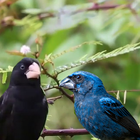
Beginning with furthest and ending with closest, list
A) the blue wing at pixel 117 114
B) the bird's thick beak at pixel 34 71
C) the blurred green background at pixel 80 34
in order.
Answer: the blurred green background at pixel 80 34 → the blue wing at pixel 117 114 → the bird's thick beak at pixel 34 71

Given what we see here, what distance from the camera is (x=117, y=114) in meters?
1.11

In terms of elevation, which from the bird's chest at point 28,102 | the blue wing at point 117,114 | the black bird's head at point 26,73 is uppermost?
Result: the black bird's head at point 26,73

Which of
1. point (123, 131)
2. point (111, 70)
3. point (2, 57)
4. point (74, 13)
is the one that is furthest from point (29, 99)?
point (111, 70)

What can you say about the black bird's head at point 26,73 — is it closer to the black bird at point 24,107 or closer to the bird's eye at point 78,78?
the black bird at point 24,107

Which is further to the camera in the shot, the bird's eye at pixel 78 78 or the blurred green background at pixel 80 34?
the blurred green background at pixel 80 34

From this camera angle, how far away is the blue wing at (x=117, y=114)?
42.3 inches

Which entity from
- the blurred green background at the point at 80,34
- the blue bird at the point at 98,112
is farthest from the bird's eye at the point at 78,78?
the blurred green background at the point at 80,34

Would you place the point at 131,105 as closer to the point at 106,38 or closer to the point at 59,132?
the point at 106,38

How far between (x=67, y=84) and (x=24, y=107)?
15cm

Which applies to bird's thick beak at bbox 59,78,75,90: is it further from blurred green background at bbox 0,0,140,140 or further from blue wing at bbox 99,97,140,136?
blurred green background at bbox 0,0,140,140

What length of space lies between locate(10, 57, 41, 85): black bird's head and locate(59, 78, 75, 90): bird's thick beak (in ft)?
0.25

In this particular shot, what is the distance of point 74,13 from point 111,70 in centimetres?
77

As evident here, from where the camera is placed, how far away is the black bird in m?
1.01

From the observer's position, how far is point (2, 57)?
2053 mm
